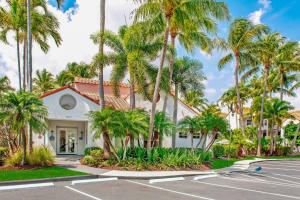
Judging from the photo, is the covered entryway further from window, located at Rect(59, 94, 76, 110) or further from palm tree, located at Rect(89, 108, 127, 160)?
palm tree, located at Rect(89, 108, 127, 160)

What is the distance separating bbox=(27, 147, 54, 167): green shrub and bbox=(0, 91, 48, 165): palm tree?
488 mm

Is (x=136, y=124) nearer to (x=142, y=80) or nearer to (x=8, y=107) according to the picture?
(x=142, y=80)

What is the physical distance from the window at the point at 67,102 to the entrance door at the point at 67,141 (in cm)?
300

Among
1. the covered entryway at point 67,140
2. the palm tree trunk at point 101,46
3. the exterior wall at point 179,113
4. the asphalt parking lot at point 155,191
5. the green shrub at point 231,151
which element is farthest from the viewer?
the exterior wall at point 179,113

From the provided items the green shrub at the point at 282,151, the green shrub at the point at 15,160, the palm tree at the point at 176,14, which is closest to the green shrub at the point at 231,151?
the green shrub at the point at 282,151

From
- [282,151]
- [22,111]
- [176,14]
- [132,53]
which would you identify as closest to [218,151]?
[132,53]

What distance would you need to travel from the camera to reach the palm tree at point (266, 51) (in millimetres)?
34972

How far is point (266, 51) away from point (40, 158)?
27.7 m

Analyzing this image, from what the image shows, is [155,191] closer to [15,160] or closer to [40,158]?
[40,158]

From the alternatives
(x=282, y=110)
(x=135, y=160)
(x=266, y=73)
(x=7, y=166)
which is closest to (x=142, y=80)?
(x=135, y=160)

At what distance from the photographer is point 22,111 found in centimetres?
1591

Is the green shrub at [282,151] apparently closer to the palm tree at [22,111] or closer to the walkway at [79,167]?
the walkway at [79,167]

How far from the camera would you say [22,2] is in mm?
22281

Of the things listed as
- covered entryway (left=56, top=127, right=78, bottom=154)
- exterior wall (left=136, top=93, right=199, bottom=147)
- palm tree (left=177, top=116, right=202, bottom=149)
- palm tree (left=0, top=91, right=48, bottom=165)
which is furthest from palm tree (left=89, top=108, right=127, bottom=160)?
exterior wall (left=136, top=93, right=199, bottom=147)
